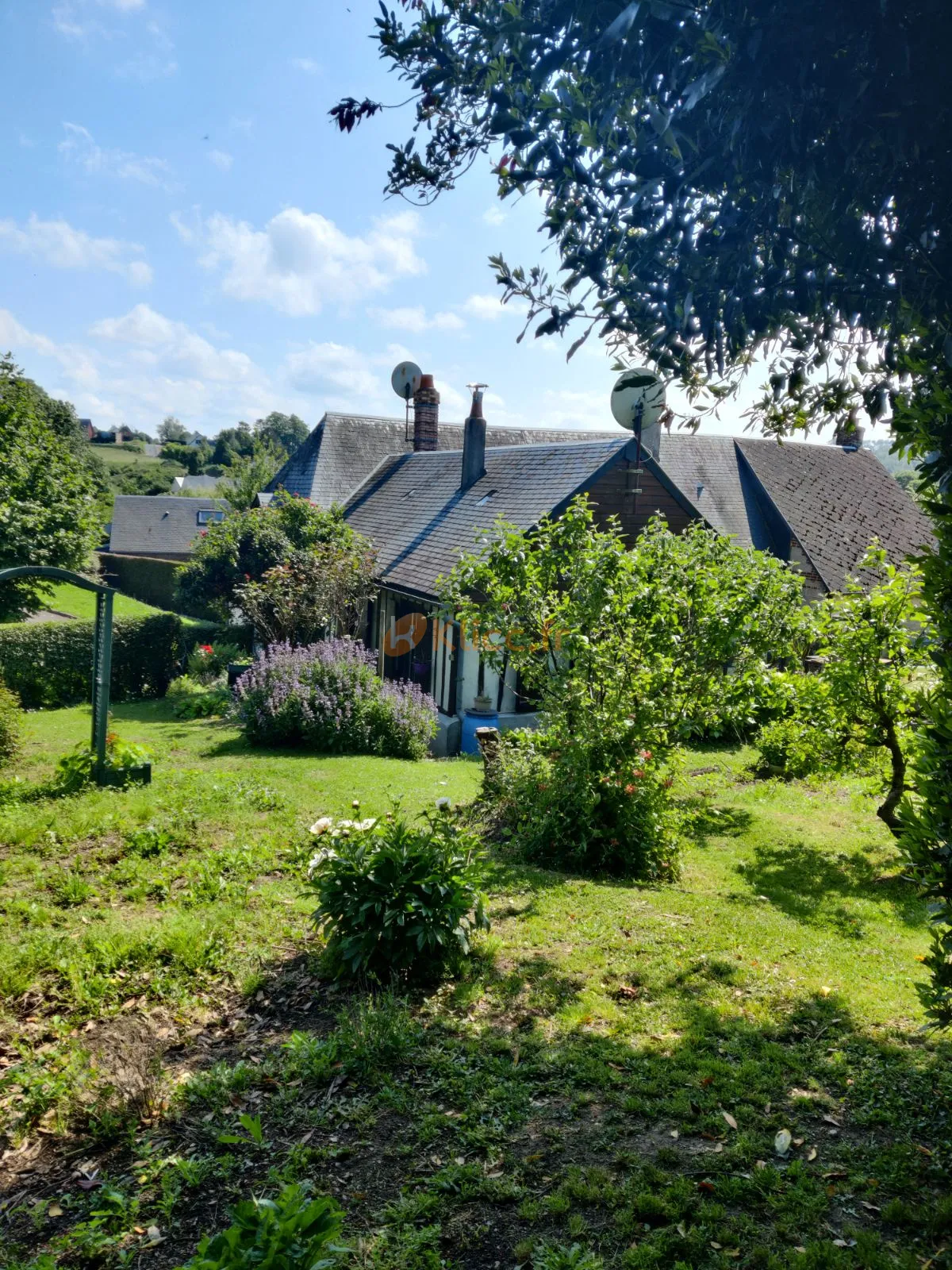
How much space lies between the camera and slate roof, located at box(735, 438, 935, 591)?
21.4 m

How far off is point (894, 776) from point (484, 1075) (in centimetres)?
607

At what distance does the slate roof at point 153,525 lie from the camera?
46.5 m

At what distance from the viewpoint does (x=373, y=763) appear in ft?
37.4

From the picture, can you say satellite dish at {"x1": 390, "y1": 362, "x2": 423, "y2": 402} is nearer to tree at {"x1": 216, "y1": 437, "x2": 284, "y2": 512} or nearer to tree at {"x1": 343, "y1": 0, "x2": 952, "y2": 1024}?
tree at {"x1": 216, "y1": 437, "x2": 284, "y2": 512}

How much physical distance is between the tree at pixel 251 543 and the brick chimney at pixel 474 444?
3.00 meters

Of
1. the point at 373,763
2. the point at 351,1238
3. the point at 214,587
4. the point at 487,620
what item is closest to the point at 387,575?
the point at 214,587

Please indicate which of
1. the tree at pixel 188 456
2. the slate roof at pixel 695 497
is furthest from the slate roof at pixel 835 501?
the tree at pixel 188 456

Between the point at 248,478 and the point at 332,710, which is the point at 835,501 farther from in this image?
the point at 248,478

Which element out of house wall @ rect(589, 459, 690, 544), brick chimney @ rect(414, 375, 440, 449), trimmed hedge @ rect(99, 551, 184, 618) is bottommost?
trimmed hedge @ rect(99, 551, 184, 618)

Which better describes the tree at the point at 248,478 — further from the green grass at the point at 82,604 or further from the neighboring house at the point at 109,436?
the neighboring house at the point at 109,436

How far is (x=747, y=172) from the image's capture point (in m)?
4.25

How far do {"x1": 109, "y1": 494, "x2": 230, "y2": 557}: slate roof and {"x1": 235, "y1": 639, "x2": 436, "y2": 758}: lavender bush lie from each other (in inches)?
1389

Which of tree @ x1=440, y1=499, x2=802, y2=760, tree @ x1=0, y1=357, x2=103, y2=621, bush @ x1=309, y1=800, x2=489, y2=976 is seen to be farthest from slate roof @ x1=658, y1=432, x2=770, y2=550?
bush @ x1=309, y1=800, x2=489, y2=976

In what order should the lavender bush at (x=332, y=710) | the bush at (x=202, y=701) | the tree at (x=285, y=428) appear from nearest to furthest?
the lavender bush at (x=332, y=710) → the bush at (x=202, y=701) → the tree at (x=285, y=428)
